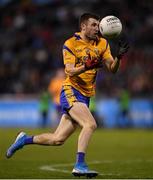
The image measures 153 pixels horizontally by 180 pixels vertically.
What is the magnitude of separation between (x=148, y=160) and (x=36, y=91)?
50.8ft

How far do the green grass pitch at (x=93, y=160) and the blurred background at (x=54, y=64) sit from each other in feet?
17.8

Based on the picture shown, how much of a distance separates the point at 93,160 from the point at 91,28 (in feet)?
12.7

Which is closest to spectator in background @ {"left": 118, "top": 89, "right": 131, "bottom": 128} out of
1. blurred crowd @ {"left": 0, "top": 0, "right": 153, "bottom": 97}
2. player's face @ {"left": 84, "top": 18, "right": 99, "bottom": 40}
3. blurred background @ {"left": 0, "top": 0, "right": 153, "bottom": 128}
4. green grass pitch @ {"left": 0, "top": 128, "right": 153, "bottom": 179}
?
blurred background @ {"left": 0, "top": 0, "right": 153, "bottom": 128}

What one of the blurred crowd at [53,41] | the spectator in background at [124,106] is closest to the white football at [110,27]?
the spectator in background at [124,106]

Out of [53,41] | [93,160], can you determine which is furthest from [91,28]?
[53,41]

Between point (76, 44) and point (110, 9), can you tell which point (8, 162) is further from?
point (110, 9)

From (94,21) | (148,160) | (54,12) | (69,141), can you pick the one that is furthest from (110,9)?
(94,21)

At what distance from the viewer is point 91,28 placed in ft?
34.8

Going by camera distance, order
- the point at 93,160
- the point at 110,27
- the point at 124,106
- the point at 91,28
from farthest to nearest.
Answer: the point at 124,106 → the point at 93,160 → the point at 91,28 → the point at 110,27

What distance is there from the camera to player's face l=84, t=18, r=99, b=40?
1060cm

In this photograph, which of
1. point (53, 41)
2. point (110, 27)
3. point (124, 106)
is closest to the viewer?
point (110, 27)

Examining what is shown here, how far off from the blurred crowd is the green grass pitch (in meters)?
7.38

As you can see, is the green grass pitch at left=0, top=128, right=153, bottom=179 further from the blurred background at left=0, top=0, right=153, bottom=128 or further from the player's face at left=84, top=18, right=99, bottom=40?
the blurred background at left=0, top=0, right=153, bottom=128

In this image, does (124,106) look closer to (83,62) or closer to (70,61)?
(83,62)
